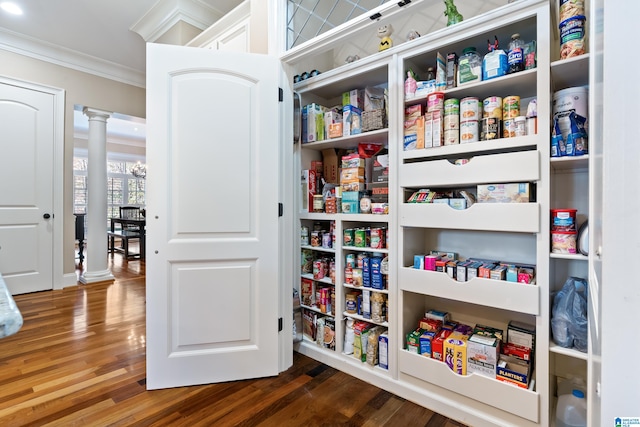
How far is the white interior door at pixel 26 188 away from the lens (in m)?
3.43

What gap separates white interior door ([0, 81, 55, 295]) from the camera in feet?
11.2

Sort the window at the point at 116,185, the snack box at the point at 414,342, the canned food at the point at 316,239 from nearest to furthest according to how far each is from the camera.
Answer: the snack box at the point at 414,342 < the canned food at the point at 316,239 < the window at the point at 116,185

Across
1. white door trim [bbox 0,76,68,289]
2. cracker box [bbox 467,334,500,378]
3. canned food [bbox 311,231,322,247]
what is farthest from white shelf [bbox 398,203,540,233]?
white door trim [bbox 0,76,68,289]

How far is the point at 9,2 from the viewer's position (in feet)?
9.49

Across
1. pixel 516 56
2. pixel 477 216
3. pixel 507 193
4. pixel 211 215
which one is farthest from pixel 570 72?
pixel 211 215

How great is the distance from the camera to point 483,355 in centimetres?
151

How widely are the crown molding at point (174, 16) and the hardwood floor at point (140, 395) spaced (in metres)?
2.72

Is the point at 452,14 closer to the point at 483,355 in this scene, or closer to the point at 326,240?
the point at 326,240

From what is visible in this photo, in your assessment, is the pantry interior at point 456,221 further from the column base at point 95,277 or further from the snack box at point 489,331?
the column base at point 95,277

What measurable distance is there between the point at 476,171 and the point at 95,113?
459 cm

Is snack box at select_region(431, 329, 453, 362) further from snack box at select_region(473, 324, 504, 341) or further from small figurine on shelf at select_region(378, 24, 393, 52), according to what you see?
small figurine on shelf at select_region(378, 24, 393, 52)

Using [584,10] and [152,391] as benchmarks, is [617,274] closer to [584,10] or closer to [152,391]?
[584,10]

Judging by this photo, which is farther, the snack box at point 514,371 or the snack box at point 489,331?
the snack box at point 489,331

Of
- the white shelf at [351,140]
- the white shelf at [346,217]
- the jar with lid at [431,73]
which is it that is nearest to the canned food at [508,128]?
the jar with lid at [431,73]
